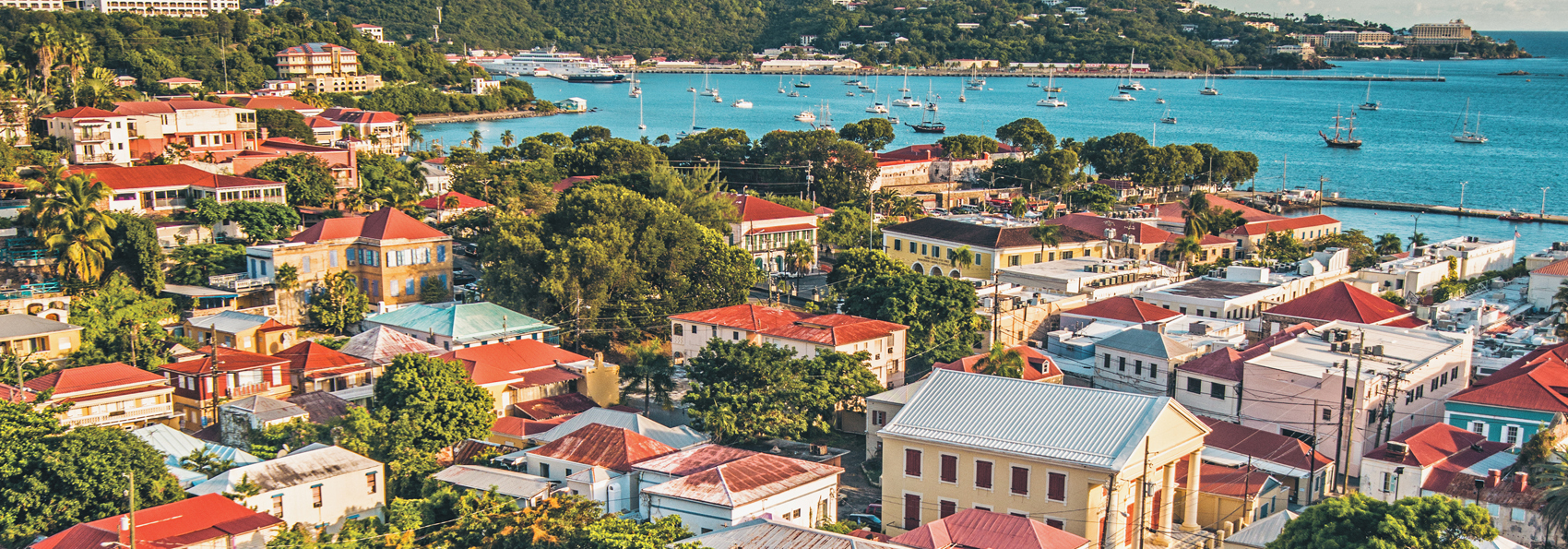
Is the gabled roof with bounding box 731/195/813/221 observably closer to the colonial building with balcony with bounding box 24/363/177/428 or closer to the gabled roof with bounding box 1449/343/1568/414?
the colonial building with balcony with bounding box 24/363/177/428

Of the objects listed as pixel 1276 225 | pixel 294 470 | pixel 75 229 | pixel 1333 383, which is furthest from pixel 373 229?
pixel 1276 225

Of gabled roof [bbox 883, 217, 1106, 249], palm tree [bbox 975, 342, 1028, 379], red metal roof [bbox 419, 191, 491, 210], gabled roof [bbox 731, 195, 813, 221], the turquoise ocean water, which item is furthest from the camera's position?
the turquoise ocean water

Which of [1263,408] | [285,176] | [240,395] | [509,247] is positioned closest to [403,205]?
[285,176]

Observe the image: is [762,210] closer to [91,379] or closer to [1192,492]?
[91,379]

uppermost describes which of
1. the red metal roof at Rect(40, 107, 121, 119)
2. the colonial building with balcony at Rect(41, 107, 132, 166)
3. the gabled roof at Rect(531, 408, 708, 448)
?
the red metal roof at Rect(40, 107, 121, 119)

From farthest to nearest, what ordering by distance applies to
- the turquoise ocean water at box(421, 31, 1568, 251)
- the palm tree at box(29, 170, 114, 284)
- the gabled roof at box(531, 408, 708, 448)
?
Answer: the turquoise ocean water at box(421, 31, 1568, 251)
the palm tree at box(29, 170, 114, 284)
the gabled roof at box(531, 408, 708, 448)

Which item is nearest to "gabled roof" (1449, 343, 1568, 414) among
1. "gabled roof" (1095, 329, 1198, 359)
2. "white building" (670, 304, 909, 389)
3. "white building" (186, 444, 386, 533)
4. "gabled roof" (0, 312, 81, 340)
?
"gabled roof" (1095, 329, 1198, 359)
